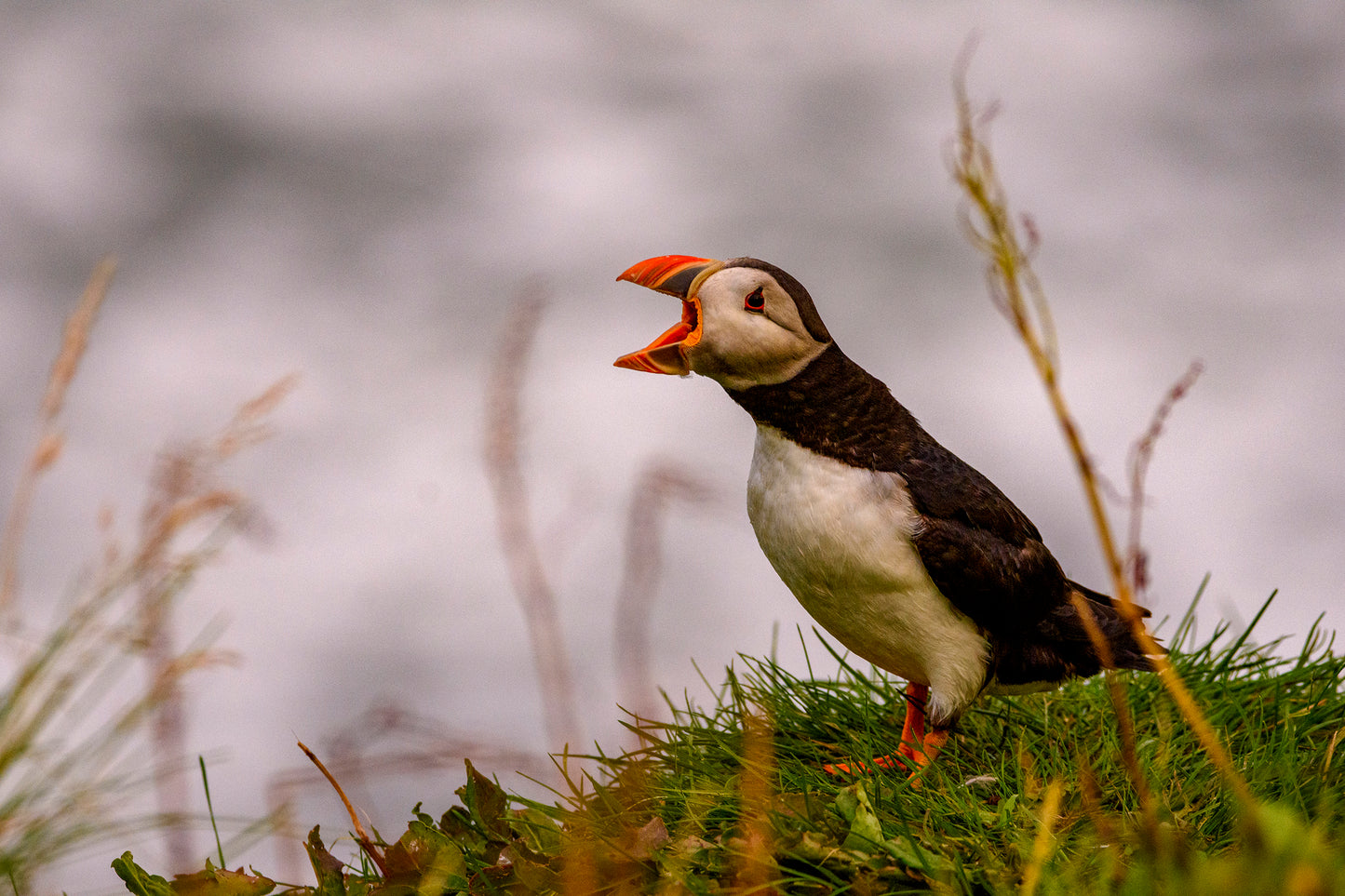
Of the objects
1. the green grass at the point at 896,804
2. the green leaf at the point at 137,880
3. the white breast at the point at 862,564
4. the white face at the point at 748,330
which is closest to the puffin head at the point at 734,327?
the white face at the point at 748,330

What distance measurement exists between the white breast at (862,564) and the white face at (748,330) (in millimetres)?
252

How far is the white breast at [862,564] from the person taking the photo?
3.99 metres

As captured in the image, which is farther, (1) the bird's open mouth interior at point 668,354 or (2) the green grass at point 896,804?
(1) the bird's open mouth interior at point 668,354

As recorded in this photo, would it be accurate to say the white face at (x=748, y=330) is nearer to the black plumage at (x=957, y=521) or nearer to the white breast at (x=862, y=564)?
the black plumage at (x=957, y=521)

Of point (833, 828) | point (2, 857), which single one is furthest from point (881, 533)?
point (2, 857)

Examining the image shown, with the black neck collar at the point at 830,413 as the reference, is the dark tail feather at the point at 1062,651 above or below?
below

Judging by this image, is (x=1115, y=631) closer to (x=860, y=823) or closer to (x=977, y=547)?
(x=977, y=547)

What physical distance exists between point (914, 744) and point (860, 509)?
844mm

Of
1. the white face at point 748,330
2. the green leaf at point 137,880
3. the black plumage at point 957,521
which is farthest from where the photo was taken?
the black plumage at point 957,521

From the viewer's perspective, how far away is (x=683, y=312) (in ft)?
13.5

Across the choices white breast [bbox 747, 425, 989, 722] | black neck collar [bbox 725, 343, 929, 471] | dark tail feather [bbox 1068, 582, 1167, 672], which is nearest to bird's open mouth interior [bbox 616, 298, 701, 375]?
black neck collar [bbox 725, 343, 929, 471]

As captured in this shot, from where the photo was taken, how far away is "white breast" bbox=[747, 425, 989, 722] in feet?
13.1

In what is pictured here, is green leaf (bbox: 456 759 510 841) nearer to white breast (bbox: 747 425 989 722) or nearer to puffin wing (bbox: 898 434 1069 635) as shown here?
white breast (bbox: 747 425 989 722)

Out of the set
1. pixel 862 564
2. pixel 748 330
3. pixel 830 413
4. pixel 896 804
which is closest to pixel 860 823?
pixel 896 804
